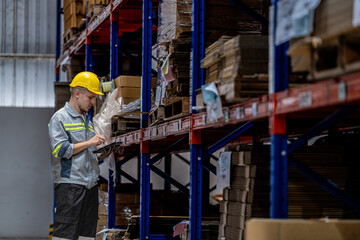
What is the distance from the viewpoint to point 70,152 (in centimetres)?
693

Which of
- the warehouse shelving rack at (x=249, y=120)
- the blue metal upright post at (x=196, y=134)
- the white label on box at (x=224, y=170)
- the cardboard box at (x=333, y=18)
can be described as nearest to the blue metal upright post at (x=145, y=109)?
the warehouse shelving rack at (x=249, y=120)

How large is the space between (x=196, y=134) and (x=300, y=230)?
6.63ft

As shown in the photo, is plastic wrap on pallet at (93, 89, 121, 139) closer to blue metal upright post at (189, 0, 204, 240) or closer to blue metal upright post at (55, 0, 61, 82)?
blue metal upright post at (189, 0, 204, 240)

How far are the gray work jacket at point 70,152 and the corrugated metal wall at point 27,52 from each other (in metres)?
8.08

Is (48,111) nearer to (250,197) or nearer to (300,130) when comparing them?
(300,130)

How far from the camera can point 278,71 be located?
3.94 m

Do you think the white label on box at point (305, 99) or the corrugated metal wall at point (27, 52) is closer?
the white label on box at point (305, 99)

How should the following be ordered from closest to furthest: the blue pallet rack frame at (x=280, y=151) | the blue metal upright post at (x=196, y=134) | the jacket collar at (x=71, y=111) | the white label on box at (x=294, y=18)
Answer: the white label on box at (x=294, y=18) < the blue pallet rack frame at (x=280, y=151) < the blue metal upright post at (x=196, y=134) < the jacket collar at (x=71, y=111)

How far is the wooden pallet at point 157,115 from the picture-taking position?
6648 millimetres

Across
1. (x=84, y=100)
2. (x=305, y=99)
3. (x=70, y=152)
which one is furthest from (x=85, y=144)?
(x=305, y=99)

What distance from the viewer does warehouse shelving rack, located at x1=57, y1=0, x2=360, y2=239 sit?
11.6 ft

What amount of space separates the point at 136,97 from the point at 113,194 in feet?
6.01

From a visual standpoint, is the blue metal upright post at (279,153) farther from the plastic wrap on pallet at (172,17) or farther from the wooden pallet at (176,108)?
the plastic wrap on pallet at (172,17)

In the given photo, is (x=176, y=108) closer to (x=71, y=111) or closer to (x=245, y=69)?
(x=71, y=111)
